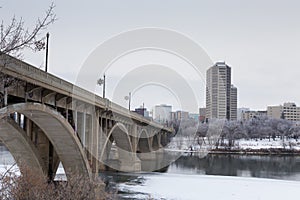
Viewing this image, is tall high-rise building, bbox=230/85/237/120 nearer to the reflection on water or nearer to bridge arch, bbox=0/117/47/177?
the reflection on water

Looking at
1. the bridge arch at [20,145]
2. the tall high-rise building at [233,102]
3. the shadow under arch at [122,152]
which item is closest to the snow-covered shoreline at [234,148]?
the shadow under arch at [122,152]

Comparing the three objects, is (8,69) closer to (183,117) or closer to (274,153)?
(274,153)

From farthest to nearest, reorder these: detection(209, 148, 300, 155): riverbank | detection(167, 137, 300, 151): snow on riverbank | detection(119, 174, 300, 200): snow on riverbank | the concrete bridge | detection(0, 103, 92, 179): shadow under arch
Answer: detection(167, 137, 300, 151): snow on riverbank < detection(209, 148, 300, 155): riverbank < detection(119, 174, 300, 200): snow on riverbank < detection(0, 103, 92, 179): shadow under arch < the concrete bridge

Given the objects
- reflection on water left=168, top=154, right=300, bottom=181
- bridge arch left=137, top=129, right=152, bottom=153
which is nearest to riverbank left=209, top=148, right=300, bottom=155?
bridge arch left=137, top=129, right=152, bottom=153

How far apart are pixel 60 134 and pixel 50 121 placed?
212 cm

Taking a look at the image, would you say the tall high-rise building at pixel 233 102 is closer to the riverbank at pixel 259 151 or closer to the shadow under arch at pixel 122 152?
the riverbank at pixel 259 151

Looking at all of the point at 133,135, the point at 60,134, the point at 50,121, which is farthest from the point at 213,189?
the point at 133,135

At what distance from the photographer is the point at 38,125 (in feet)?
67.4

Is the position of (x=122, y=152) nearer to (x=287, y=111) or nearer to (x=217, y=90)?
(x=217, y=90)

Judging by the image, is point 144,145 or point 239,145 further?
point 239,145

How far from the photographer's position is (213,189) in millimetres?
28797

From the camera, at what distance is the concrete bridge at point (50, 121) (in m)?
14.9

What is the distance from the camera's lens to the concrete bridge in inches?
587

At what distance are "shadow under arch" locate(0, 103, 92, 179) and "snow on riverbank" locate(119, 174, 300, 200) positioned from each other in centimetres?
499
